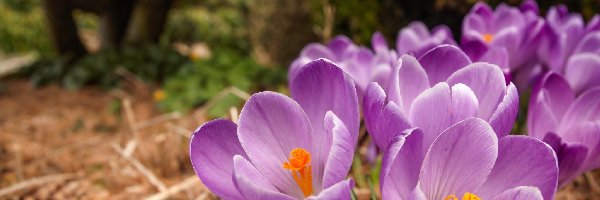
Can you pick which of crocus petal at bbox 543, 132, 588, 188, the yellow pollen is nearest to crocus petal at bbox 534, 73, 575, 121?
crocus petal at bbox 543, 132, 588, 188

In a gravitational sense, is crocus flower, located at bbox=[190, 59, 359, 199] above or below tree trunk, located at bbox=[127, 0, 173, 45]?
above

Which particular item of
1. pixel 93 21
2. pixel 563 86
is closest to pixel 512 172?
pixel 563 86

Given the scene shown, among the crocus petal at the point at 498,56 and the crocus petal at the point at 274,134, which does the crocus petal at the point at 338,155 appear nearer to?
the crocus petal at the point at 274,134

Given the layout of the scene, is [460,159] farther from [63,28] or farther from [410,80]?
[63,28]

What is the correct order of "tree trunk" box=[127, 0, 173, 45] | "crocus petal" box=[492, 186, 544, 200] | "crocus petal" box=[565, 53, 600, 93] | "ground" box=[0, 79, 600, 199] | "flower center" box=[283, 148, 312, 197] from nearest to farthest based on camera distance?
"crocus petal" box=[492, 186, 544, 200] < "flower center" box=[283, 148, 312, 197] < "crocus petal" box=[565, 53, 600, 93] < "ground" box=[0, 79, 600, 199] < "tree trunk" box=[127, 0, 173, 45]

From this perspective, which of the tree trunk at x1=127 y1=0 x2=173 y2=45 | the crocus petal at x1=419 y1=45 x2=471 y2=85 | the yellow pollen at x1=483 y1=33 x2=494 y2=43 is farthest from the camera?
the tree trunk at x1=127 y1=0 x2=173 y2=45

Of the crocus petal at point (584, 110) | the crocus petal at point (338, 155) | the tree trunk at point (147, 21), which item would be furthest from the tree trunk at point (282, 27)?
the crocus petal at point (338, 155)

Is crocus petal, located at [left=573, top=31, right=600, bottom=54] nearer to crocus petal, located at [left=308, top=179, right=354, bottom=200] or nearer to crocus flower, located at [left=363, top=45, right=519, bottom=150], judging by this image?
crocus flower, located at [left=363, top=45, right=519, bottom=150]

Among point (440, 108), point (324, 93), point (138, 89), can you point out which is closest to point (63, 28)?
point (138, 89)
